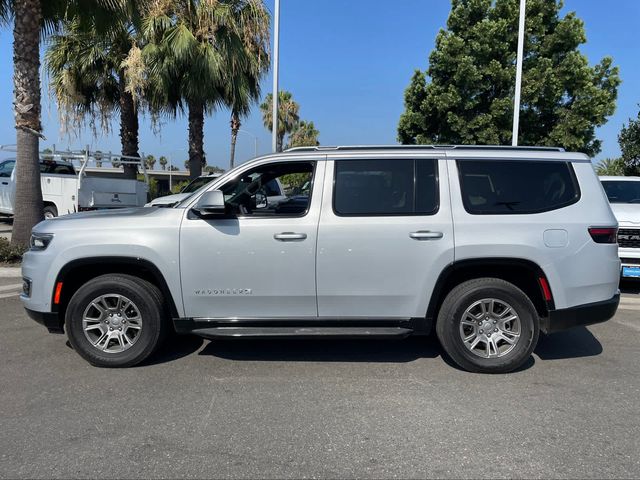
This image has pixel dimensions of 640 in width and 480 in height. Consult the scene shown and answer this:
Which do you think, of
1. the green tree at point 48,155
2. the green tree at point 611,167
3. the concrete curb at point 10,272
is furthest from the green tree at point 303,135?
the concrete curb at point 10,272

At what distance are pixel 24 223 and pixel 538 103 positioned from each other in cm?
1792

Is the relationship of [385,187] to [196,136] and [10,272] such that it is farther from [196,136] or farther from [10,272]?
[196,136]

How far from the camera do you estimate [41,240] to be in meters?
4.39

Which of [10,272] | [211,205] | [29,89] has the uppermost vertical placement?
[29,89]

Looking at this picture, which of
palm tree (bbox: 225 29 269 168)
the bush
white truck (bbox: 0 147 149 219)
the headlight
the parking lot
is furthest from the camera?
palm tree (bbox: 225 29 269 168)

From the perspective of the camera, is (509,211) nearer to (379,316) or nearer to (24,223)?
(379,316)

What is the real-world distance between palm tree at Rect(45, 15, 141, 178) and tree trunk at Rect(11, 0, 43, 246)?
539 centimetres

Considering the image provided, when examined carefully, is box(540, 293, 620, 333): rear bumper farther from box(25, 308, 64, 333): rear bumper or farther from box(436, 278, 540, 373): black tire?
box(25, 308, 64, 333): rear bumper

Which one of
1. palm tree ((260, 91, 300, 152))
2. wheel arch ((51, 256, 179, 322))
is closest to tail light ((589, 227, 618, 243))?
wheel arch ((51, 256, 179, 322))

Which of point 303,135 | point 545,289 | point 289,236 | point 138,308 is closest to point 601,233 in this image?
point 545,289

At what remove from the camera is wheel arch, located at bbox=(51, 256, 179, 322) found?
4254 mm

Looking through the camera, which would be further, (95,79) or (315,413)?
(95,79)

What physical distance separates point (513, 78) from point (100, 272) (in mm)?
18306

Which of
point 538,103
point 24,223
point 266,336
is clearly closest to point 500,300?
point 266,336
